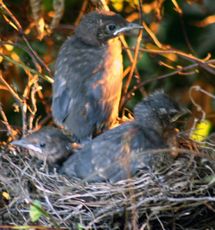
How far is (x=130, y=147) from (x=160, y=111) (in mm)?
343

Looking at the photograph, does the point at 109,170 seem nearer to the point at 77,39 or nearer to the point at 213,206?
the point at 213,206

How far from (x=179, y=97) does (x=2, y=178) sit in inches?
84.7

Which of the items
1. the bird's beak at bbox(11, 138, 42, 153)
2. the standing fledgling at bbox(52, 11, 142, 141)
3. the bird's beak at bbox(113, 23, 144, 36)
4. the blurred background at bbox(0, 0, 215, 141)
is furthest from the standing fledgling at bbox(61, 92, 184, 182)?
the blurred background at bbox(0, 0, 215, 141)

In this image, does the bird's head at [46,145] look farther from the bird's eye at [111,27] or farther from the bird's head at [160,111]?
the bird's eye at [111,27]

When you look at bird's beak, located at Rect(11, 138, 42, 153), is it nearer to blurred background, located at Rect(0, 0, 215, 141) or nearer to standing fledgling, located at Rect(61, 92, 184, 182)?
standing fledgling, located at Rect(61, 92, 184, 182)

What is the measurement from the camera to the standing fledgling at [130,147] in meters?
4.48

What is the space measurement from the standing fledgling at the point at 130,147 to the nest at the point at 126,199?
66 millimetres

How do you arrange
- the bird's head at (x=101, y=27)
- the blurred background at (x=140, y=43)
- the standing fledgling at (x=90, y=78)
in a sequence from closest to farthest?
the standing fledgling at (x=90, y=78)
the bird's head at (x=101, y=27)
the blurred background at (x=140, y=43)

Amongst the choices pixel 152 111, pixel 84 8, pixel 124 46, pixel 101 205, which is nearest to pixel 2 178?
pixel 101 205

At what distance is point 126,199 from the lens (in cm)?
427

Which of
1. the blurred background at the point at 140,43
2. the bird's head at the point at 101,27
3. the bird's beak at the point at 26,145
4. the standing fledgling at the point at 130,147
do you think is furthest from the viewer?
the blurred background at the point at 140,43

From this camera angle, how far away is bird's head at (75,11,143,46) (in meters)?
5.15

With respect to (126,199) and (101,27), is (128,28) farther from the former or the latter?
(126,199)

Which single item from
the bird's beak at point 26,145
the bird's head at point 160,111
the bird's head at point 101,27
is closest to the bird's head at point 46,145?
the bird's beak at point 26,145
